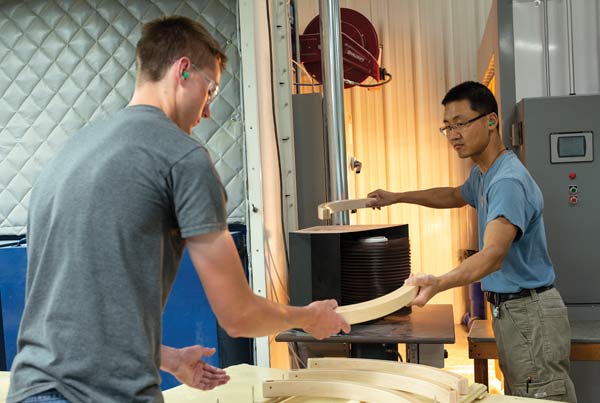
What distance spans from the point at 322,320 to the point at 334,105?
172 centimetres

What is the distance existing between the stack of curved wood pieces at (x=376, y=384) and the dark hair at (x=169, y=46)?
91 cm

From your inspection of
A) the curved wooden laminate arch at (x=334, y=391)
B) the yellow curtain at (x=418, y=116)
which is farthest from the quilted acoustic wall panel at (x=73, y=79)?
the yellow curtain at (x=418, y=116)

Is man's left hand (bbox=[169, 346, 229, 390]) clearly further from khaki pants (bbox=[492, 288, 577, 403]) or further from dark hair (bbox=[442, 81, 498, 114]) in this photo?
dark hair (bbox=[442, 81, 498, 114])

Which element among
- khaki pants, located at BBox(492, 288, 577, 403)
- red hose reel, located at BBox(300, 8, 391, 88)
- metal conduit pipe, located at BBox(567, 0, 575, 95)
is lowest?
khaki pants, located at BBox(492, 288, 577, 403)

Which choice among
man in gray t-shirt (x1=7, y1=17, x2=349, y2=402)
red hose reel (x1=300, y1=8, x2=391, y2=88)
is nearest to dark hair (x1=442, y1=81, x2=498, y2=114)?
red hose reel (x1=300, y1=8, x2=391, y2=88)

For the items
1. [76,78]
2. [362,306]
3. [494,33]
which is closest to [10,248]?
[76,78]

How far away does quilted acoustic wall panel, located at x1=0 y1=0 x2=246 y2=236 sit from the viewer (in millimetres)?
3193

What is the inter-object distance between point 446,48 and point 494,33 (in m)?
2.47

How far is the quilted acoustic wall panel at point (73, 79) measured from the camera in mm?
3193

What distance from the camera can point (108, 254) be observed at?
1.13 m

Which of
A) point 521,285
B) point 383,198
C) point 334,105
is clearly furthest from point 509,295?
point 334,105

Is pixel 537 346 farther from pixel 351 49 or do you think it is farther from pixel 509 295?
pixel 351 49

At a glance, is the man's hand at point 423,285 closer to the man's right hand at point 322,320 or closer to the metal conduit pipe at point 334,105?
the man's right hand at point 322,320

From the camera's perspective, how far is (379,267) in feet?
8.53
